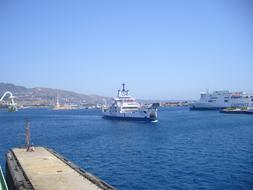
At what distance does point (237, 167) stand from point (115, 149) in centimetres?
1824

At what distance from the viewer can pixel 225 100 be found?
151625 millimetres

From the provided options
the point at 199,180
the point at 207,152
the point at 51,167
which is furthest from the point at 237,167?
the point at 51,167

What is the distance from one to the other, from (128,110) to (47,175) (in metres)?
77.2

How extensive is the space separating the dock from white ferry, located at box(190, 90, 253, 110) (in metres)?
128

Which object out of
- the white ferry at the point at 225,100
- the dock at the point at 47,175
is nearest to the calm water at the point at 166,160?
the dock at the point at 47,175

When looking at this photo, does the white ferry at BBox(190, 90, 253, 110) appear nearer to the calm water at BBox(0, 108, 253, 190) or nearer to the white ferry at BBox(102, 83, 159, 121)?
the white ferry at BBox(102, 83, 159, 121)

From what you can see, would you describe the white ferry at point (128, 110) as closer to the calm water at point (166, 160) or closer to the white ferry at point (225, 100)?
the calm water at point (166, 160)

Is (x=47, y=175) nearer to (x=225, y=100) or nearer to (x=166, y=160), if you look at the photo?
(x=166, y=160)

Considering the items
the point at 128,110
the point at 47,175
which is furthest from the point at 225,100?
the point at 47,175

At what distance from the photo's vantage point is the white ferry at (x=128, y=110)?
9144cm

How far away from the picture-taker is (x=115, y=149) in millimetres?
47344

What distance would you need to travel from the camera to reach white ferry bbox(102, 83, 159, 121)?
300 feet

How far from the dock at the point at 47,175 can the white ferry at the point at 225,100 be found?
5038 inches

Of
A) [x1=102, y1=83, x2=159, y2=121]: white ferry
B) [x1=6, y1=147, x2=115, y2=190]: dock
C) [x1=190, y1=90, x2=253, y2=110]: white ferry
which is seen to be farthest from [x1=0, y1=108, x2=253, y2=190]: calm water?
[x1=190, y1=90, x2=253, y2=110]: white ferry
